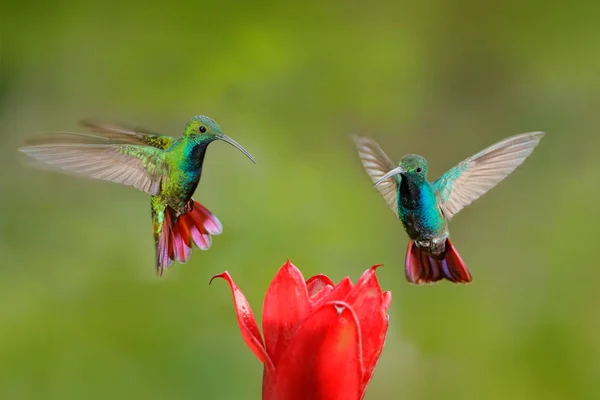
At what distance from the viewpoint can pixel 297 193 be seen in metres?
1.37

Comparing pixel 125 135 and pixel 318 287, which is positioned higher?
pixel 125 135

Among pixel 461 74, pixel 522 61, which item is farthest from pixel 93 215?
pixel 522 61

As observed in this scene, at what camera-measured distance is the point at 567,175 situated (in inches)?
58.3

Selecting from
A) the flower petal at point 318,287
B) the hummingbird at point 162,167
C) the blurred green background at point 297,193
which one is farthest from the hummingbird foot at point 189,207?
the blurred green background at point 297,193

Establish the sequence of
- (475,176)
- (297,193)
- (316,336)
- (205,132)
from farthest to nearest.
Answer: (297,193) < (475,176) < (205,132) < (316,336)

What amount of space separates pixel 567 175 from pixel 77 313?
3.07 feet

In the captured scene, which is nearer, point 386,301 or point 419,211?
point 386,301

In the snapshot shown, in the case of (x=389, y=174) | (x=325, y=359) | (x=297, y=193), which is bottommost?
(x=325, y=359)

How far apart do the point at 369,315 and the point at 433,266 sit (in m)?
0.17

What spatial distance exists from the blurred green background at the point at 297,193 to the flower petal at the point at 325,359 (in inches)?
33.9

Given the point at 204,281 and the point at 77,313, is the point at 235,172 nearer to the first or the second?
the point at 204,281

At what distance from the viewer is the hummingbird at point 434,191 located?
0.54 meters

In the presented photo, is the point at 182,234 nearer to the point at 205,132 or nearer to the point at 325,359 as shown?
the point at 205,132

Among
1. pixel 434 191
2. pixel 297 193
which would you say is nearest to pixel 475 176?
pixel 434 191
